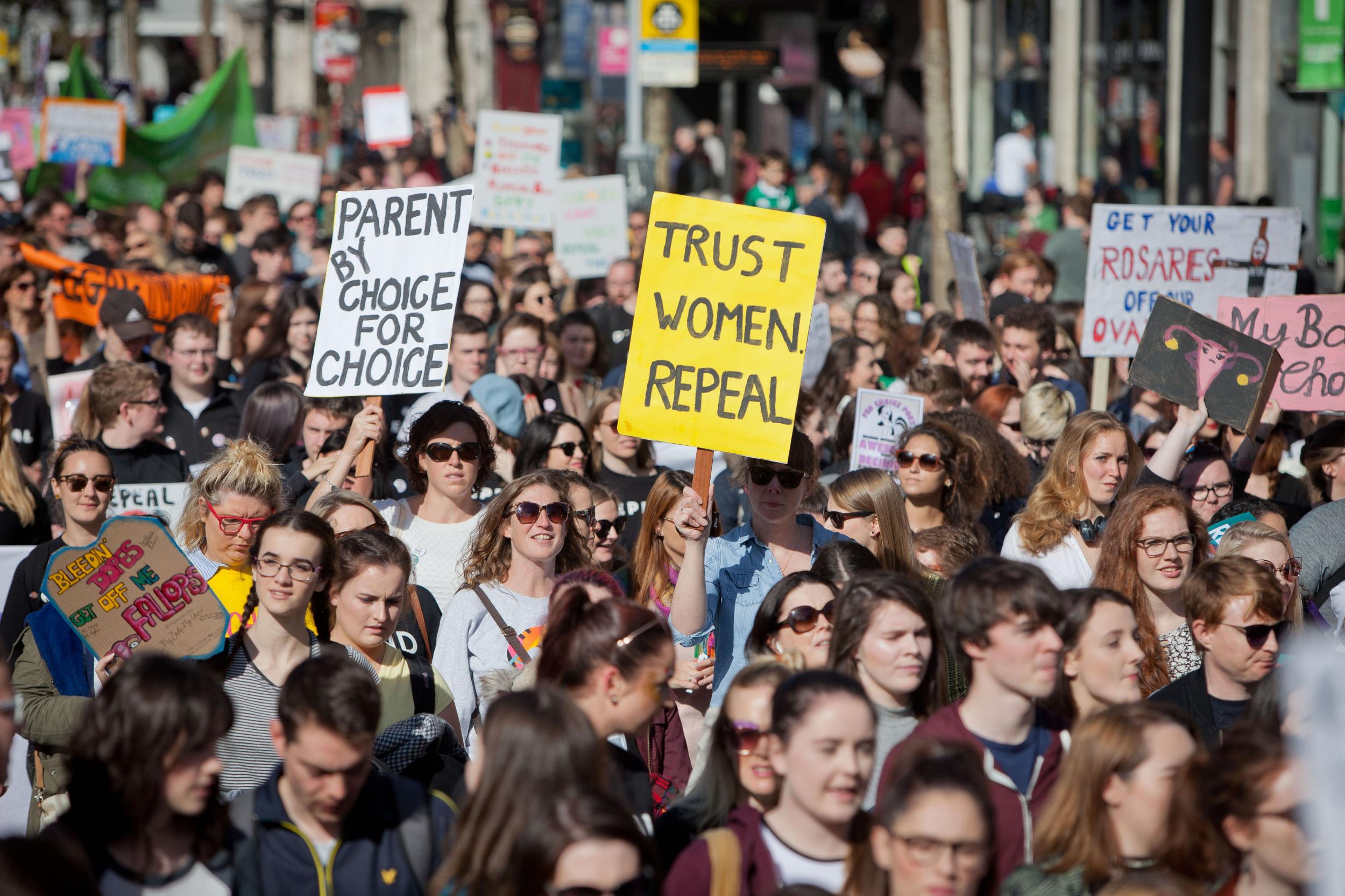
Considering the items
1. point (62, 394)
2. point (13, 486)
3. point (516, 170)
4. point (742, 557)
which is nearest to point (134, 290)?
point (62, 394)

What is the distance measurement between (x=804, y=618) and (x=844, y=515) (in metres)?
1.16

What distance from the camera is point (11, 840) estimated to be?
118 inches

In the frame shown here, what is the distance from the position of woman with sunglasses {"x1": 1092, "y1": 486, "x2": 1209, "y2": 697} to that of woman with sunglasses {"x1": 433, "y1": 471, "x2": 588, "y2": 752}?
5.87 ft

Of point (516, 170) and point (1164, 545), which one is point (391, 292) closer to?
point (1164, 545)

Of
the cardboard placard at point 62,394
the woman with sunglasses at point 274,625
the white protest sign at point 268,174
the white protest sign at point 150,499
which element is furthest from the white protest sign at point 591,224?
the woman with sunglasses at point 274,625

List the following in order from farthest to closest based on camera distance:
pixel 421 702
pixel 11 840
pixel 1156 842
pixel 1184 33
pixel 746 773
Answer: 1. pixel 1184 33
2. pixel 421 702
3. pixel 746 773
4. pixel 1156 842
5. pixel 11 840

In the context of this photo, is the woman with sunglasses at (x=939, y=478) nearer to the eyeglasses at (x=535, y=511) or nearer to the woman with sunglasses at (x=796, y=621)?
the eyeglasses at (x=535, y=511)

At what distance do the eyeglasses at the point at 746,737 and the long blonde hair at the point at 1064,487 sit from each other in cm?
238

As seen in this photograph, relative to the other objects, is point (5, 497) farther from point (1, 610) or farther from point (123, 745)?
point (123, 745)

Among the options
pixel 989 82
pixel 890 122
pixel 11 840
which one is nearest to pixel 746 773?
pixel 11 840

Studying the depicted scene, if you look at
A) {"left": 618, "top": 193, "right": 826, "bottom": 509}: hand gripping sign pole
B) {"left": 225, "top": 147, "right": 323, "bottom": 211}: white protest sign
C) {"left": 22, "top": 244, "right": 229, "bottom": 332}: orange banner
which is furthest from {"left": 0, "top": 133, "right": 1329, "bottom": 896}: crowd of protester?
{"left": 225, "top": 147, "right": 323, "bottom": 211}: white protest sign

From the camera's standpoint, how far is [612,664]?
3.99 m

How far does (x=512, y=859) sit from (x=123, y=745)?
0.89 m

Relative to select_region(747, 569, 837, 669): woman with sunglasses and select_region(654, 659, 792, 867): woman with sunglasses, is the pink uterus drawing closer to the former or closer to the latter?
select_region(747, 569, 837, 669): woman with sunglasses
